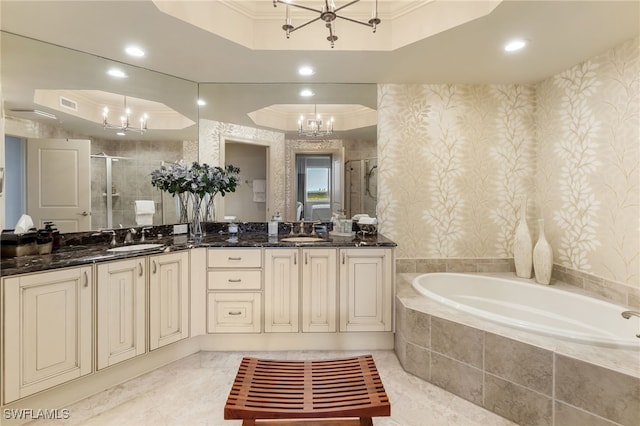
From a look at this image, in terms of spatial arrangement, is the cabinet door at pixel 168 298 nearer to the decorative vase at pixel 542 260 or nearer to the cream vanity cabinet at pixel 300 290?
the cream vanity cabinet at pixel 300 290

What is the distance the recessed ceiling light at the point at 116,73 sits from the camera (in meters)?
2.42

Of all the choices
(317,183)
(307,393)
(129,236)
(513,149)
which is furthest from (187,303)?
(513,149)

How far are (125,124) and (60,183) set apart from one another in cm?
69

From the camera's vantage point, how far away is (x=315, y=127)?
2.90 metres

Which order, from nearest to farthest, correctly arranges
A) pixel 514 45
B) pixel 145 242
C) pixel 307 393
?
pixel 307 393, pixel 514 45, pixel 145 242

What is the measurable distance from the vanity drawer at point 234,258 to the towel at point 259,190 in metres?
0.74

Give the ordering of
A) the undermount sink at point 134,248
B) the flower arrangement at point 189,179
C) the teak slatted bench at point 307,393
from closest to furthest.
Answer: the teak slatted bench at point 307,393
the undermount sink at point 134,248
the flower arrangement at point 189,179

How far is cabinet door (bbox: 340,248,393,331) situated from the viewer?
238cm

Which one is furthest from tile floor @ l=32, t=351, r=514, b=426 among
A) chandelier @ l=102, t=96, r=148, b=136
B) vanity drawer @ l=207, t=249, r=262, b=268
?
chandelier @ l=102, t=96, r=148, b=136

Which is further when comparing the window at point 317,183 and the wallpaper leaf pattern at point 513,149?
the window at point 317,183

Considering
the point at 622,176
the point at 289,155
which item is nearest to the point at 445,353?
the point at 622,176

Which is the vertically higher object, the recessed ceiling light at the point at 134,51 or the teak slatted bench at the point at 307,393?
the recessed ceiling light at the point at 134,51

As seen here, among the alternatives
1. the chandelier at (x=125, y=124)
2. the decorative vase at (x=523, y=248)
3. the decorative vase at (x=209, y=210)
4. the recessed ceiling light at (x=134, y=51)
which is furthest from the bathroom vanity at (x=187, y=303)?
the recessed ceiling light at (x=134, y=51)

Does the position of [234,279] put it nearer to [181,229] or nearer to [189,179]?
[181,229]
